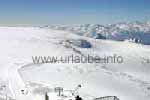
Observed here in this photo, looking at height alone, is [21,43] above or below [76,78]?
above

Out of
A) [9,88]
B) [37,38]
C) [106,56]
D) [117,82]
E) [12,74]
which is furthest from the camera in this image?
[37,38]

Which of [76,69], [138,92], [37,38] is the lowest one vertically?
[138,92]

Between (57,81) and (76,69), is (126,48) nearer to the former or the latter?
(76,69)

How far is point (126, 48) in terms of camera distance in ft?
359

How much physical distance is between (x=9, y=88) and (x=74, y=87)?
1143 cm

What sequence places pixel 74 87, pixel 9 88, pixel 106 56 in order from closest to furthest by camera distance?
pixel 9 88
pixel 74 87
pixel 106 56

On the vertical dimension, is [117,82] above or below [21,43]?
below

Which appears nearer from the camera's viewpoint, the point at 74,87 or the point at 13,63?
the point at 74,87

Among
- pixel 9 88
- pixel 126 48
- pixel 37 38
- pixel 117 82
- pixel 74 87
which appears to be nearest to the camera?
pixel 9 88

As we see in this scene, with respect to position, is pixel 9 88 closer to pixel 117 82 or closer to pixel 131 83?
pixel 117 82

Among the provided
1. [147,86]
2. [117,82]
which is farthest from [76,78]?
[147,86]

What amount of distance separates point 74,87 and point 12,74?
12467 mm

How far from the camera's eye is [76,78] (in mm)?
56906

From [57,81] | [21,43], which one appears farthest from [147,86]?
[21,43]
